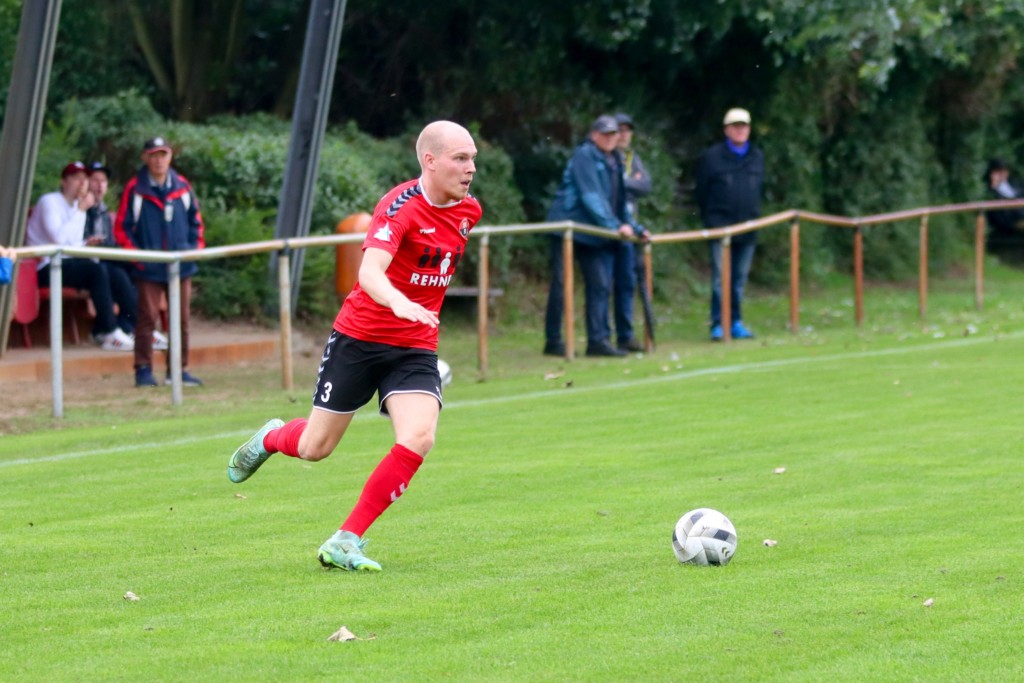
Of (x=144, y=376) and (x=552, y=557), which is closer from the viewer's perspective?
(x=552, y=557)

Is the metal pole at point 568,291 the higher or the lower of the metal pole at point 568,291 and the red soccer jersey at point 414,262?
the lower

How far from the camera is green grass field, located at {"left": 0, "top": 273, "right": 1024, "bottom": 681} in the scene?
5484 mm

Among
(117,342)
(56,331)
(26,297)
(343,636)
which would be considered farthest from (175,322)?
(343,636)

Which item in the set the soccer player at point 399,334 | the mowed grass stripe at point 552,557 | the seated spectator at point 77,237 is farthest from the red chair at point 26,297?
the soccer player at point 399,334

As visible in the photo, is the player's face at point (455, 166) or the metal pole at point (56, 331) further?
the metal pole at point (56, 331)

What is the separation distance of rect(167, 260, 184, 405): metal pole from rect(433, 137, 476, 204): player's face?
6098 mm

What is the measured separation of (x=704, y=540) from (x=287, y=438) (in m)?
1.89

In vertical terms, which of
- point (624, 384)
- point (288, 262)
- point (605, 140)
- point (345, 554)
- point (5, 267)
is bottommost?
point (624, 384)

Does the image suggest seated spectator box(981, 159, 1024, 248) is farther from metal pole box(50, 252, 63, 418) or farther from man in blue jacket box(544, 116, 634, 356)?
metal pole box(50, 252, 63, 418)

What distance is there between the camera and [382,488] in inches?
272

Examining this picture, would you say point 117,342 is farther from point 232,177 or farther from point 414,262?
point 414,262

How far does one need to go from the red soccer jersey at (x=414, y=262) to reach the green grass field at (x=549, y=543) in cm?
95

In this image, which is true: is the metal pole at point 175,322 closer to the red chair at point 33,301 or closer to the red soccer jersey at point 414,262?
the red chair at point 33,301

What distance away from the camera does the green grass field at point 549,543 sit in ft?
18.0
